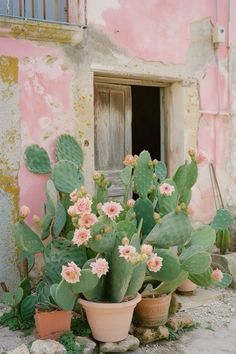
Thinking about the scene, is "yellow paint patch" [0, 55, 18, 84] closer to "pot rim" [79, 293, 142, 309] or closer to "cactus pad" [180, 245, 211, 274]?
"pot rim" [79, 293, 142, 309]

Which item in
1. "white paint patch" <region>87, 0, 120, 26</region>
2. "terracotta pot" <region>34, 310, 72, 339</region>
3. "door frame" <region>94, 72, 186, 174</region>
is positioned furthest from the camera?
"door frame" <region>94, 72, 186, 174</region>

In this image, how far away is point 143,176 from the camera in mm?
4309

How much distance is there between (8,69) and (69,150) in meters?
0.92

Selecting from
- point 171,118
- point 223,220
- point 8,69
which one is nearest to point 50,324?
point 223,220

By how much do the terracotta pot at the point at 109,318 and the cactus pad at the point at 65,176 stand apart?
1.00 m

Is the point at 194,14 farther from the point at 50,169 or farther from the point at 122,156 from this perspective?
the point at 50,169

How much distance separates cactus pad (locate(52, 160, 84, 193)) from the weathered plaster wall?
43 cm

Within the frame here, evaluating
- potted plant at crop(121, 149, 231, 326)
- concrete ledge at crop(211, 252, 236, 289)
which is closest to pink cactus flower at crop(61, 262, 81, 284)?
potted plant at crop(121, 149, 231, 326)

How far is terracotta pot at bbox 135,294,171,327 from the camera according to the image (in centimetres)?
402

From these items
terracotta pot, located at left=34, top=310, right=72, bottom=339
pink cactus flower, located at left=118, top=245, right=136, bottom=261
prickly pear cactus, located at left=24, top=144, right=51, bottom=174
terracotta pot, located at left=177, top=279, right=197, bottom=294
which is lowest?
terracotta pot, located at left=177, top=279, right=197, bottom=294

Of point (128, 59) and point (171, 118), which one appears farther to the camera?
point (171, 118)

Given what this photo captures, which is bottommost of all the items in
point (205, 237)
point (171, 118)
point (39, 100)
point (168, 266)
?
point (168, 266)

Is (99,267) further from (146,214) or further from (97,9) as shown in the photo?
(97,9)

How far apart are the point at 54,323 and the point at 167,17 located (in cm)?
352
